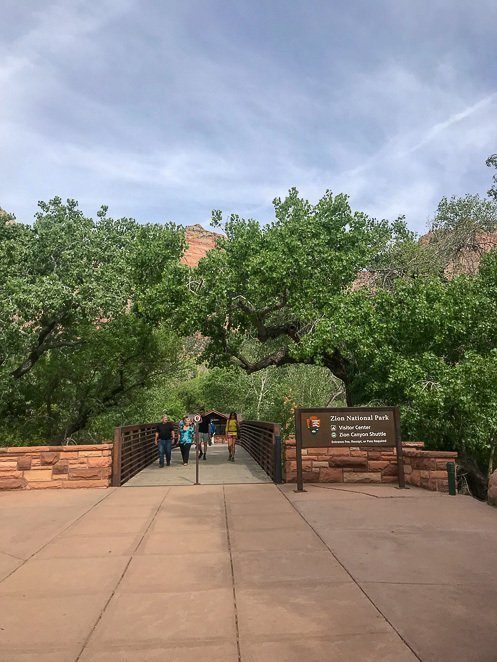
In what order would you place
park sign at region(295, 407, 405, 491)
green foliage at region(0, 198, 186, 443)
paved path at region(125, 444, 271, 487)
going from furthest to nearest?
1. green foliage at region(0, 198, 186, 443)
2. paved path at region(125, 444, 271, 487)
3. park sign at region(295, 407, 405, 491)

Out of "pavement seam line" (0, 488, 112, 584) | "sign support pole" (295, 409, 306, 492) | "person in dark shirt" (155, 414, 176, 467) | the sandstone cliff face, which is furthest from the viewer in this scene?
the sandstone cliff face

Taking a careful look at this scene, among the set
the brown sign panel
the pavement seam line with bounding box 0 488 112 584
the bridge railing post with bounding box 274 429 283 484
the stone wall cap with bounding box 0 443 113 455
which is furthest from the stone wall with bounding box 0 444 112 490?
the brown sign panel

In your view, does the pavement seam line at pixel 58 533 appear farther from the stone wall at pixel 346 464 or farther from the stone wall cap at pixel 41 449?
the stone wall at pixel 346 464

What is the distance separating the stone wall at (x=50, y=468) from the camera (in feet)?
33.6

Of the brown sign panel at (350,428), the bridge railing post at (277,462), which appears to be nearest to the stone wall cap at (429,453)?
the brown sign panel at (350,428)

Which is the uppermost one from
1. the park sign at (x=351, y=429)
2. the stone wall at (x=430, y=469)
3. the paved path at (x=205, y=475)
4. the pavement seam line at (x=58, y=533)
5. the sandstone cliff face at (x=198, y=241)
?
the sandstone cliff face at (x=198, y=241)

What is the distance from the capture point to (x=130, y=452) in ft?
40.0

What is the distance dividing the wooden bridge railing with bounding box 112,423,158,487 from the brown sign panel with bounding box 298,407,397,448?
13.0 feet

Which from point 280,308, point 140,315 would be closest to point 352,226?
point 280,308

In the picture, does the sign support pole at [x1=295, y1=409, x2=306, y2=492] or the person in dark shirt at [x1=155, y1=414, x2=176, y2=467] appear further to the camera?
the person in dark shirt at [x1=155, y1=414, x2=176, y2=467]

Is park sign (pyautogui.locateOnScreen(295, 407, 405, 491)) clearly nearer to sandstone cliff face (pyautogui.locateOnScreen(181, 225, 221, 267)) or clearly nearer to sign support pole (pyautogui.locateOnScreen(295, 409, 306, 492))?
sign support pole (pyautogui.locateOnScreen(295, 409, 306, 492))

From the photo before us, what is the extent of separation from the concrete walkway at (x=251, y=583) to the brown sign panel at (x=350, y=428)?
5.65 ft

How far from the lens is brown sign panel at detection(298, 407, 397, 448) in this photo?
9.78m

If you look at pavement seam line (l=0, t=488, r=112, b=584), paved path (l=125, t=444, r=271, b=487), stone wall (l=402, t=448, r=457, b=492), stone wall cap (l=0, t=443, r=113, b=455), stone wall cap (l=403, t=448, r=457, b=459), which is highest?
stone wall cap (l=0, t=443, r=113, b=455)
